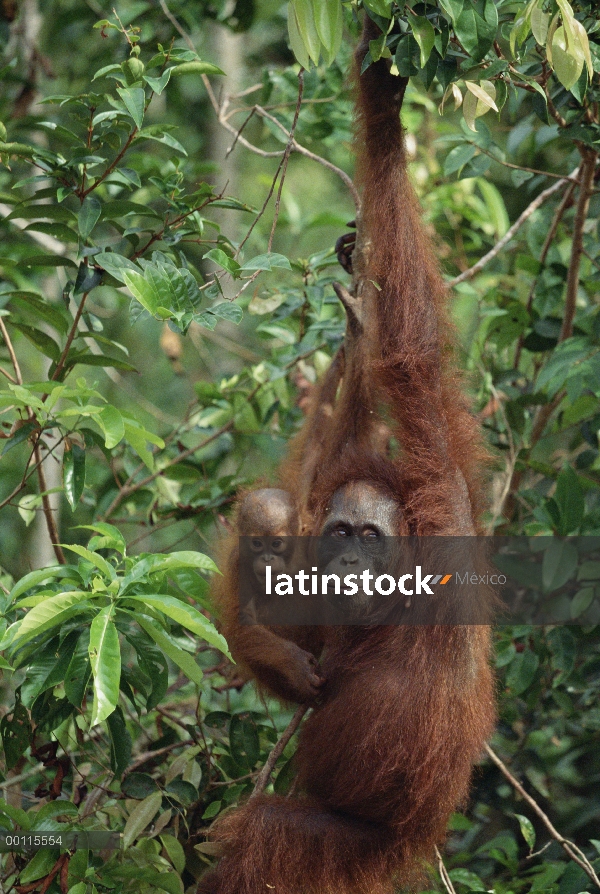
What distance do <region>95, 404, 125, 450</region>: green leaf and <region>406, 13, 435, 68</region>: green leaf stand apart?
4.25ft

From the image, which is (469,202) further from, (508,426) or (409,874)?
(409,874)

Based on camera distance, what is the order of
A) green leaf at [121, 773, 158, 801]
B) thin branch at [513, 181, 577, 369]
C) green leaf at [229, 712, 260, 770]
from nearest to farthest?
green leaf at [121, 773, 158, 801] → green leaf at [229, 712, 260, 770] → thin branch at [513, 181, 577, 369]

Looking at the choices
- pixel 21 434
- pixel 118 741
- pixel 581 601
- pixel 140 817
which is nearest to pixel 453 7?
pixel 21 434

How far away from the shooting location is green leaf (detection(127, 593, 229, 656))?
221 centimetres

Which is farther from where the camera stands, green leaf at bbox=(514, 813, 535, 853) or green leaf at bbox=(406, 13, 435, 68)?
green leaf at bbox=(514, 813, 535, 853)

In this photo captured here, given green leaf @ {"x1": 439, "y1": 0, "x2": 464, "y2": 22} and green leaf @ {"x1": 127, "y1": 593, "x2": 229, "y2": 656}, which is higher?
green leaf @ {"x1": 439, "y1": 0, "x2": 464, "y2": 22}

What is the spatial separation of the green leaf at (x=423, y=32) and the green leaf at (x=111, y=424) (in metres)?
1.30

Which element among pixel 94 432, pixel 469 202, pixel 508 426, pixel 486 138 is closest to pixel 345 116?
pixel 469 202

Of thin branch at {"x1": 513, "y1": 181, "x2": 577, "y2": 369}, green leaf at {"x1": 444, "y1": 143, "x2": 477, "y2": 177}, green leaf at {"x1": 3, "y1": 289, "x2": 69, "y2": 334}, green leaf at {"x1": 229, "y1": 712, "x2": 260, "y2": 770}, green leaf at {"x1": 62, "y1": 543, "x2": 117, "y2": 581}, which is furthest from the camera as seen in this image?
thin branch at {"x1": 513, "y1": 181, "x2": 577, "y2": 369}

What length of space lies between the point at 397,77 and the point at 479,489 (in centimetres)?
134

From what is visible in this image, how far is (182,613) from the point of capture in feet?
7.29

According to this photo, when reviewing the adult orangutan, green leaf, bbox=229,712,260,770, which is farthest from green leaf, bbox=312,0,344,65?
green leaf, bbox=229,712,260,770

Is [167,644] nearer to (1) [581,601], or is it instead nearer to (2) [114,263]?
(2) [114,263]

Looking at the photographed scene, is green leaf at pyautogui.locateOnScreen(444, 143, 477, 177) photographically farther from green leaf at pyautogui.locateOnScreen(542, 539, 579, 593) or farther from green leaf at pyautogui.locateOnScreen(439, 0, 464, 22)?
green leaf at pyautogui.locateOnScreen(542, 539, 579, 593)
